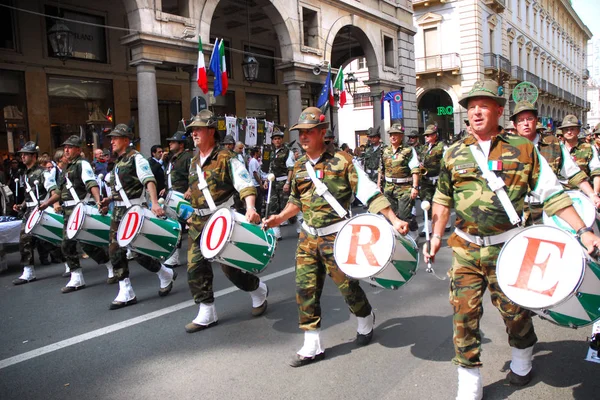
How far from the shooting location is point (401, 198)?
875cm

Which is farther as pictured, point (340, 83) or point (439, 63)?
point (439, 63)

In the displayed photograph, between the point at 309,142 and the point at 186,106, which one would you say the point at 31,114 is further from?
the point at 309,142

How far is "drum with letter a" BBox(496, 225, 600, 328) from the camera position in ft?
9.04

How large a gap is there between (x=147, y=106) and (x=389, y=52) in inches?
520

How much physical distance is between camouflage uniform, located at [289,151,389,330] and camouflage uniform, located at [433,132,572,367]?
88cm

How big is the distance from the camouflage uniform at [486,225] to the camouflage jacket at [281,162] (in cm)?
824

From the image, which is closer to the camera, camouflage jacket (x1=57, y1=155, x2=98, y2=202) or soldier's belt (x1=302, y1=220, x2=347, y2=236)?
soldier's belt (x1=302, y1=220, x2=347, y2=236)

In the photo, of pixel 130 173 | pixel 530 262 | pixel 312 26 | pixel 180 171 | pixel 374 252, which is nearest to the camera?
pixel 530 262

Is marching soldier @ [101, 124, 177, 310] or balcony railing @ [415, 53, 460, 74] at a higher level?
balcony railing @ [415, 53, 460, 74]

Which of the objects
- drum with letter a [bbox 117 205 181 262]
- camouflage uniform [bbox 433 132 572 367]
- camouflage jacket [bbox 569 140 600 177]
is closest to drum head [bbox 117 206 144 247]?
drum with letter a [bbox 117 205 181 262]

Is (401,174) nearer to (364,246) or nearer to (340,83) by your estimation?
(364,246)

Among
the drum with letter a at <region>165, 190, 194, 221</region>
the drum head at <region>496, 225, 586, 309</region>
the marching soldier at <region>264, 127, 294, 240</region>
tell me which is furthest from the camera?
the marching soldier at <region>264, 127, 294, 240</region>

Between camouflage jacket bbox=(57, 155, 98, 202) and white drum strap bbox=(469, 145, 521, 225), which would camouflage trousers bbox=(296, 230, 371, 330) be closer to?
white drum strap bbox=(469, 145, 521, 225)

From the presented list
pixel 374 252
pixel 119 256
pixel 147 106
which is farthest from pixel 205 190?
pixel 147 106
